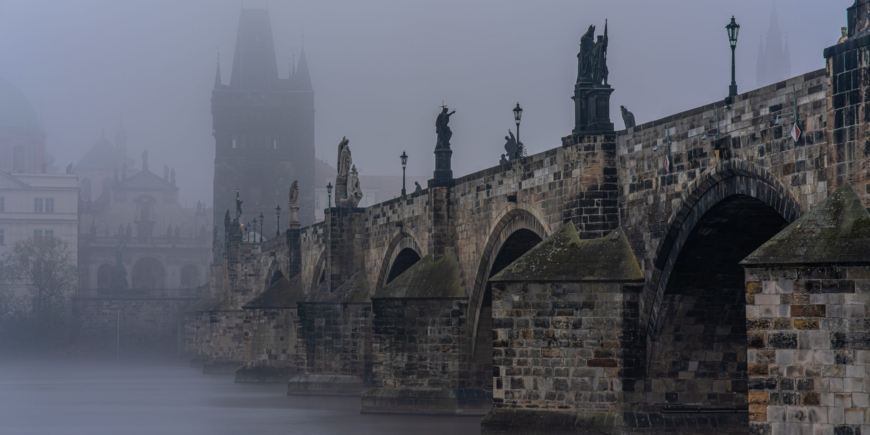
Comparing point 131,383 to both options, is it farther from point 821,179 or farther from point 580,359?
point 821,179

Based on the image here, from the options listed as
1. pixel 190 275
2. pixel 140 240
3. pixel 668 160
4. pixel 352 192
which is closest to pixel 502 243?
Answer: pixel 668 160

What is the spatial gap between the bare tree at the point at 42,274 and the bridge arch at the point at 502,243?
254ft

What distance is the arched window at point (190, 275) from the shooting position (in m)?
137

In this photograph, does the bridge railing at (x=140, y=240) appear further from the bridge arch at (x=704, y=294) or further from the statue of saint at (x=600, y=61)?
the bridge arch at (x=704, y=294)

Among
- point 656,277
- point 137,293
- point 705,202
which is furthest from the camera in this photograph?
point 137,293

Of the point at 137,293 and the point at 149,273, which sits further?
the point at 149,273

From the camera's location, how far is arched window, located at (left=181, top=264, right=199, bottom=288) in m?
137

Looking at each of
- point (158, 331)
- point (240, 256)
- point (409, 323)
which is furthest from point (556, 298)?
point (158, 331)

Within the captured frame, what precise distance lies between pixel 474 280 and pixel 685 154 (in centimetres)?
1204

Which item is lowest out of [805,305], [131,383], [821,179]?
[131,383]

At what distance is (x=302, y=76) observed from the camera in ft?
437

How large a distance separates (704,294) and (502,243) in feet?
29.3

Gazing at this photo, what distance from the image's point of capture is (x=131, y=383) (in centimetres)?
6512

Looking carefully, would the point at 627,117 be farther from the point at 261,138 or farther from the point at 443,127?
the point at 261,138
